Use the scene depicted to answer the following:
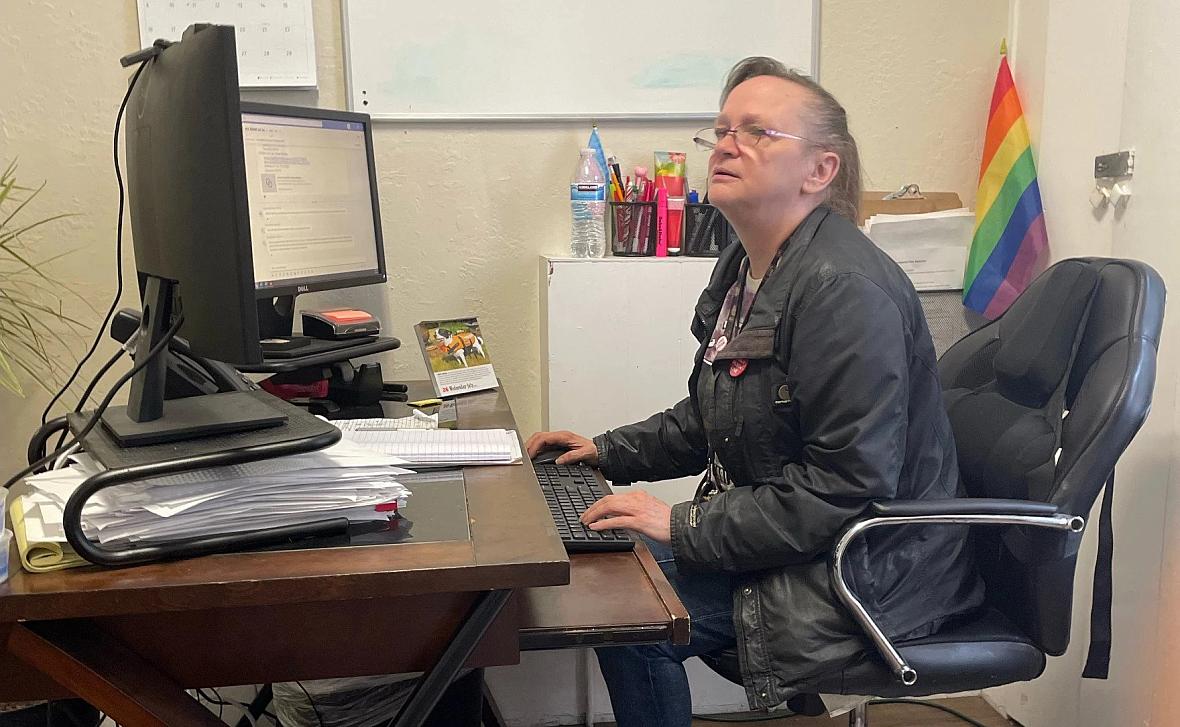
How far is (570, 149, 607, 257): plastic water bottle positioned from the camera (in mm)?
2072

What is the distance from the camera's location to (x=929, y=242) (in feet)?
7.30

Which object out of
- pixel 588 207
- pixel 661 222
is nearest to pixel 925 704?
pixel 661 222

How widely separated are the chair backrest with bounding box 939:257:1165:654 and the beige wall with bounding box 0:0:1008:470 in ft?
2.75

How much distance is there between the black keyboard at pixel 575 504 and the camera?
120 centimetres

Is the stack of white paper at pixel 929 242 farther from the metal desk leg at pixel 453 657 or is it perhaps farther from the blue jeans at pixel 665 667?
the metal desk leg at pixel 453 657

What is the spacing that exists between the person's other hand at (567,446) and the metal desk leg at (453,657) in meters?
0.72

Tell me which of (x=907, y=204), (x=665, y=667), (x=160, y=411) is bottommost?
(x=665, y=667)

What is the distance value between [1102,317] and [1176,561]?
1.96ft

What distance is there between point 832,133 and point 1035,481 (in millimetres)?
628

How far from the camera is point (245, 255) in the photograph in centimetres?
90

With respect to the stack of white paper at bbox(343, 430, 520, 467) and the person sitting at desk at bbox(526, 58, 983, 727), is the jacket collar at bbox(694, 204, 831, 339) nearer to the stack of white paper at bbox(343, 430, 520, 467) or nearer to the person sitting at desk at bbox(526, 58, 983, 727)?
the person sitting at desk at bbox(526, 58, 983, 727)

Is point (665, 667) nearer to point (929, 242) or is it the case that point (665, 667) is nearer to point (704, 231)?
point (704, 231)

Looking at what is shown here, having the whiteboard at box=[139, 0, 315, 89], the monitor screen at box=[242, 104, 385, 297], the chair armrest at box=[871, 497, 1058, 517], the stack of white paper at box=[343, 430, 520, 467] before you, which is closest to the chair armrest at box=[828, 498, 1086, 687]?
the chair armrest at box=[871, 497, 1058, 517]

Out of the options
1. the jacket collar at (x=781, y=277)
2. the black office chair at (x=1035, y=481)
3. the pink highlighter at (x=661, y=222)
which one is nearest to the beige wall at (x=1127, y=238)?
the black office chair at (x=1035, y=481)
